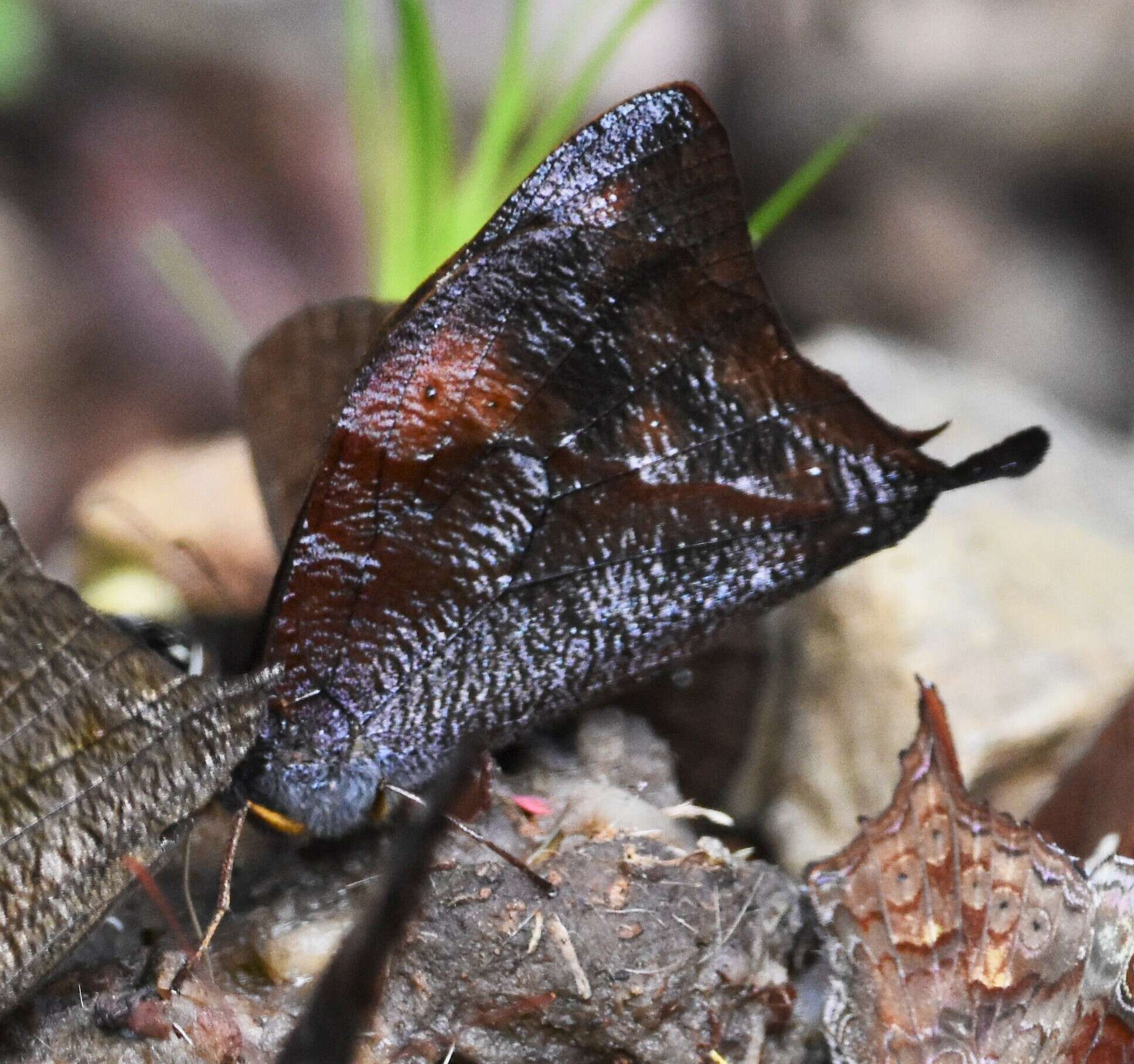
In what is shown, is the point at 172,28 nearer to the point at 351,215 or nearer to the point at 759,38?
the point at 351,215

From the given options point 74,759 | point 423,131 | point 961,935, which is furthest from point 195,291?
point 961,935

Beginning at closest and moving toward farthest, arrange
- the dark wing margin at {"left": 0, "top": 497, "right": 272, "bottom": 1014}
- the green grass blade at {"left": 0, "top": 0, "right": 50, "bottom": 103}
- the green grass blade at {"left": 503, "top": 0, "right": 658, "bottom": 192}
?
the dark wing margin at {"left": 0, "top": 497, "right": 272, "bottom": 1014} → the green grass blade at {"left": 503, "top": 0, "right": 658, "bottom": 192} → the green grass blade at {"left": 0, "top": 0, "right": 50, "bottom": 103}

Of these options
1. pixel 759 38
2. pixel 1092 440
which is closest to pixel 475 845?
pixel 1092 440

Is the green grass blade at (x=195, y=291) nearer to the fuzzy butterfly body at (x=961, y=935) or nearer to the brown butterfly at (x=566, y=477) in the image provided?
the brown butterfly at (x=566, y=477)

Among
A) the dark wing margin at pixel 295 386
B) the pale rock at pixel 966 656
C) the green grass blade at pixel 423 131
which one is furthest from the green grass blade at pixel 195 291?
the pale rock at pixel 966 656

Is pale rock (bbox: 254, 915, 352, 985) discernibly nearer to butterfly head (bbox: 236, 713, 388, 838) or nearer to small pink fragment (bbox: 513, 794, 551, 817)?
butterfly head (bbox: 236, 713, 388, 838)

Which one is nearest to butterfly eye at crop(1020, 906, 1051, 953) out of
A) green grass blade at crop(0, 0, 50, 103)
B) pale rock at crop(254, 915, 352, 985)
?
pale rock at crop(254, 915, 352, 985)

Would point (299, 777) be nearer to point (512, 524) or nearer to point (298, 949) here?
point (298, 949)
